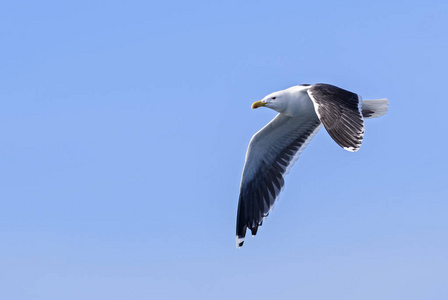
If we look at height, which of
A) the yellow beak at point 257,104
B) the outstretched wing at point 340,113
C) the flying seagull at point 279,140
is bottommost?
the outstretched wing at point 340,113

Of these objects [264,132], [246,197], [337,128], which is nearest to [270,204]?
[246,197]

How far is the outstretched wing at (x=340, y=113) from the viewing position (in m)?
12.4

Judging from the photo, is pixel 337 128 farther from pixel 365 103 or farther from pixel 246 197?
pixel 246 197

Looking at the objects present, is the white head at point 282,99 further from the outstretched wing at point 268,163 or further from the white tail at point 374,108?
the white tail at point 374,108

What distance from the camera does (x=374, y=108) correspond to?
595 inches

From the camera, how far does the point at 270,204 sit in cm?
1623

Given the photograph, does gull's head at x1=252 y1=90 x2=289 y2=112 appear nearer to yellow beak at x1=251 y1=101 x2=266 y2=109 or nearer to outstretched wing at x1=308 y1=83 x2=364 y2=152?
yellow beak at x1=251 y1=101 x2=266 y2=109

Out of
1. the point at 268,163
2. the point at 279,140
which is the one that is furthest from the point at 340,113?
the point at 268,163

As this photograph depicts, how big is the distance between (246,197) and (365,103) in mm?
3172

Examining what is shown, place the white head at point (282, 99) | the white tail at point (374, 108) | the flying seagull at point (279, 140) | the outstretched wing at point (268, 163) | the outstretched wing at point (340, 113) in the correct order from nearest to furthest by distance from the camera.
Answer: the outstretched wing at point (340, 113)
the flying seagull at point (279, 140)
the white head at point (282, 99)
the white tail at point (374, 108)
the outstretched wing at point (268, 163)

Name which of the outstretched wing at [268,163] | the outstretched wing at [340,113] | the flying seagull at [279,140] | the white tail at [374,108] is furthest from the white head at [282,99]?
the white tail at [374,108]

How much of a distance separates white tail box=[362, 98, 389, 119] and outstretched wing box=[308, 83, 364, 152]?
130 centimetres

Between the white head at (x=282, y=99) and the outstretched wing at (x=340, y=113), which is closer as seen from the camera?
the outstretched wing at (x=340, y=113)

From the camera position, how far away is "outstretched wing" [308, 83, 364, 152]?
12.4m
